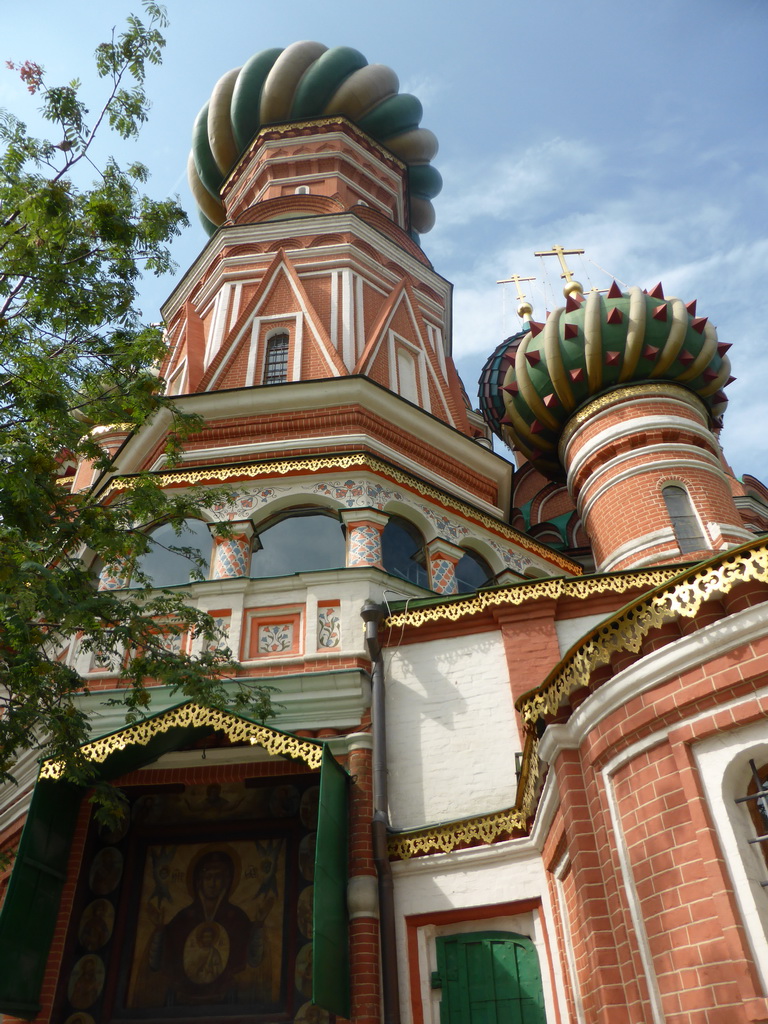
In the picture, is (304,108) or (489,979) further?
(304,108)

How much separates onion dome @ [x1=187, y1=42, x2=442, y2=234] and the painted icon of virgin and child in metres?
16.3

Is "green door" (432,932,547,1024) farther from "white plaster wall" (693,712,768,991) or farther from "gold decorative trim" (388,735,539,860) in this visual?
"white plaster wall" (693,712,768,991)

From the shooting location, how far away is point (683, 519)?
35.7ft

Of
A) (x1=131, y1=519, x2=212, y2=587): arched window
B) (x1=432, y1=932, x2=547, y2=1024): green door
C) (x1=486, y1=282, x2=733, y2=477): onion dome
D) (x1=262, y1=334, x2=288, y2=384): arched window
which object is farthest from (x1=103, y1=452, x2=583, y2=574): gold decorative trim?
(x1=432, y1=932, x2=547, y2=1024): green door

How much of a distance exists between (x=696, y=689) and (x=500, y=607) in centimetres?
359

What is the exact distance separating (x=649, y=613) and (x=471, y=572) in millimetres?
5250

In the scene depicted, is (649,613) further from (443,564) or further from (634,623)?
(443,564)

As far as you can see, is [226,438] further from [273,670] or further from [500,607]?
[500,607]

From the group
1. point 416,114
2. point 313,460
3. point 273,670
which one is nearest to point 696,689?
point 273,670

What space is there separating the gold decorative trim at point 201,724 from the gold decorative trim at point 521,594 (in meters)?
1.61

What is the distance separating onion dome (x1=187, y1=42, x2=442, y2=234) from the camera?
19.0m

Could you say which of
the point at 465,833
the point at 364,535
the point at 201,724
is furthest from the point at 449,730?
the point at 364,535

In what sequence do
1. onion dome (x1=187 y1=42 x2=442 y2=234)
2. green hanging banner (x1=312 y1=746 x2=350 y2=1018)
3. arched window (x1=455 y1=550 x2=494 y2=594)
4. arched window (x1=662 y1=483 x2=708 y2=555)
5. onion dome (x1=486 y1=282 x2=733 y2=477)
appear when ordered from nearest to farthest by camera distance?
green hanging banner (x1=312 y1=746 x2=350 y2=1018), arched window (x1=455 y1=550 x2=494 y2=594), arched window (x1=662 y1=483 x2=708 y2=555), onion dome (x1=486 y1=282 x2=733 y2=477), onion dome (x1=187 y1=42 x2=442 y2=234)

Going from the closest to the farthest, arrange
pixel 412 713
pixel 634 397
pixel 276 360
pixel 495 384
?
pixel 412 713, pixel 634 397, pixel 276 360, pixel 495 384
